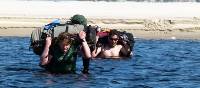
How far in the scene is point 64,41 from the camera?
51.6 feet

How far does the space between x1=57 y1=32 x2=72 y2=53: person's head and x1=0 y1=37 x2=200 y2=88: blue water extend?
0.56 m

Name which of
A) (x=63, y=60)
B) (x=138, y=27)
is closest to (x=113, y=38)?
(x=63, y=60)

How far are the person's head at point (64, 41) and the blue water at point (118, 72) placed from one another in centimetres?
56

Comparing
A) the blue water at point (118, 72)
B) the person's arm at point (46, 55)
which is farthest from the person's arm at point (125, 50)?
the person's arm at point (46, 55)

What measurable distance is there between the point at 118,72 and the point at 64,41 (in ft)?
5.50

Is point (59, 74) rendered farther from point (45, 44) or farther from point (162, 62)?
point (162, 62)

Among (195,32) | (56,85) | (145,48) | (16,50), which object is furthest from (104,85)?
(195,32)

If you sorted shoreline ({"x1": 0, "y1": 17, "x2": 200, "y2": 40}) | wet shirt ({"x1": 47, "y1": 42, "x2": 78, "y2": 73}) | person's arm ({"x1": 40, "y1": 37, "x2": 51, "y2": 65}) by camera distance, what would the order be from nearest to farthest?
1. person's arm ({"x1": 40, "y1": 37, "x2": 51, "y2": 65})
2. wet shirt ({"x1": 47, "y1": 42, "x2": 78, "y2": 73})
3. shoreline ({"x1": 0, "y1": 17, "x2": 200, "y2": 40})

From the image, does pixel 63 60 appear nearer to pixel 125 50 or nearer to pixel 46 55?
pixel 46 55

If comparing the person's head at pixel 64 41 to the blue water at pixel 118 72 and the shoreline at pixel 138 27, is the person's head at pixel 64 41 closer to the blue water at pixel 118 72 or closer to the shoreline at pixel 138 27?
the blue water at pixel 118 72

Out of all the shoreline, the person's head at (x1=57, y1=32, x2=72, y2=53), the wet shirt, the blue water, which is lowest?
the shoreline

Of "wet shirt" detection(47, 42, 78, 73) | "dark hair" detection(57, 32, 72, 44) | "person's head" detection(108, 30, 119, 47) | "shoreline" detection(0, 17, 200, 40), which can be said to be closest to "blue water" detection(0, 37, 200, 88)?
"wet shirt" detection(47, 42, 78, 73)

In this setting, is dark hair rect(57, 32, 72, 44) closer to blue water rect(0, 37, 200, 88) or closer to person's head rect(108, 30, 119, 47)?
blue water rect(0, 37, 200, 88)

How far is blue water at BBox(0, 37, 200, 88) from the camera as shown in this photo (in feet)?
49.2
